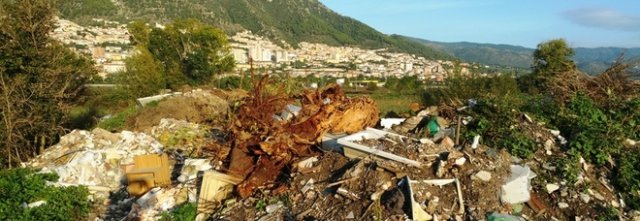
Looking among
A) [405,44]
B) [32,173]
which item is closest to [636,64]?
[32,173]

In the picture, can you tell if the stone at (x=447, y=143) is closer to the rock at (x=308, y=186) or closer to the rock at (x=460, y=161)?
the rock at (x=460, y=161)

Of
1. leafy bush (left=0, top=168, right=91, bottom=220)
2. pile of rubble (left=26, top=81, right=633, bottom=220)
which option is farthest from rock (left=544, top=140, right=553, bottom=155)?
leafy bush (left=0, top=168, right=91, bottom=220)

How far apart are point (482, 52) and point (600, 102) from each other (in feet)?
618

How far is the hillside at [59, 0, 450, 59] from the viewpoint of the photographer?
85.3 meters

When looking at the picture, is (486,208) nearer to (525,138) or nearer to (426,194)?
(426,194)

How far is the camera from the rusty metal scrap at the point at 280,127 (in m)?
5.97

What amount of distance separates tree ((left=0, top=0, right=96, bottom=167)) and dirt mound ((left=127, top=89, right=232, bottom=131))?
5.80ft

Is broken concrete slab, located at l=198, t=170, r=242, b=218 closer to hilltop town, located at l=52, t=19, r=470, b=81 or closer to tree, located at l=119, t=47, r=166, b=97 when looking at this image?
tree, located at l=119, t=47, r=166, b=97

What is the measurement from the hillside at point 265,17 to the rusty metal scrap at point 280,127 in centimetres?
5875

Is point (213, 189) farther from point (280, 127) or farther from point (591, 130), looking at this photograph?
point (591, 130)

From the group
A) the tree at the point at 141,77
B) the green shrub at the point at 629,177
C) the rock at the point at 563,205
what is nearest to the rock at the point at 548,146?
the green shrub at the point at 629,177

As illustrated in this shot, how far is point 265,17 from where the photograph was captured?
111 m

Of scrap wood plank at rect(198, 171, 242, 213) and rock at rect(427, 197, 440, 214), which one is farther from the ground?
rock at rect(427, 197, 440, 214)

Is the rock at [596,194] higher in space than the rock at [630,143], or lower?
lower
